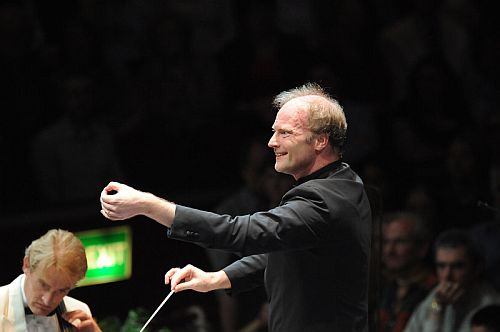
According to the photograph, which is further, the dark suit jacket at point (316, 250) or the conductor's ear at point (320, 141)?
the conductor's ear at point (320, 141)

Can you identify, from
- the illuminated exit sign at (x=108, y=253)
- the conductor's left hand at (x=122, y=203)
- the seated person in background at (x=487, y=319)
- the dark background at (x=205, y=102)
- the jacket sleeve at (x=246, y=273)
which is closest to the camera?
the conductor's left hand at (x=122, y=203)

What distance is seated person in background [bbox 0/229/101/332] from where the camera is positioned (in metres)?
4.20

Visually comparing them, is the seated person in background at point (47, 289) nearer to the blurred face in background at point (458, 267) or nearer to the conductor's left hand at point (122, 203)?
the conductor's left hand at point (122, 203)

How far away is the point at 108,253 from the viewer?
6297 millimetres

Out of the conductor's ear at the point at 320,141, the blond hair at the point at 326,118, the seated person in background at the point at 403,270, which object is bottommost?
the seated person in background at the point at 403,270

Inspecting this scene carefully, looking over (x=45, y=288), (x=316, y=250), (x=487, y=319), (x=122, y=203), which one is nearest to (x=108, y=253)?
(x=487, y=319)

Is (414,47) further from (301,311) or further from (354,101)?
(301,311)

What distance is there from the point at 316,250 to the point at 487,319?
6.26 feet

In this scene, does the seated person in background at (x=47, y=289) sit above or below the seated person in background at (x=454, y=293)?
above

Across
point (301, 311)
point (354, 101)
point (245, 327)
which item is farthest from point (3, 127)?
point (301, 311)

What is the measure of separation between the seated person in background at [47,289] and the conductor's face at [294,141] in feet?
2.47

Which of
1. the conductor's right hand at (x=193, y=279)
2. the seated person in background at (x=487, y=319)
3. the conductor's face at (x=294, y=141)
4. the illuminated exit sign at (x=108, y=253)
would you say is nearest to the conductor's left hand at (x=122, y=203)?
the conductor's right hand at (x=193, y=279)

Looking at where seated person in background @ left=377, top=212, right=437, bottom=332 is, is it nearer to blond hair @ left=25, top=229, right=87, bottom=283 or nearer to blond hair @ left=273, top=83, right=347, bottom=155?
blond hair @ left=273, top=83, right=347, bottom=155

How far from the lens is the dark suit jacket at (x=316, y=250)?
13.2 ft
